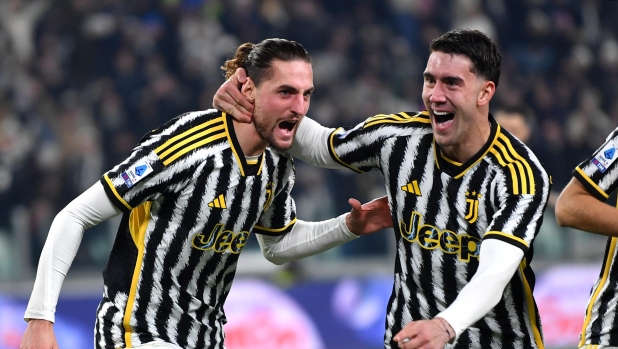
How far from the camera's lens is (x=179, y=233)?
13.4ft

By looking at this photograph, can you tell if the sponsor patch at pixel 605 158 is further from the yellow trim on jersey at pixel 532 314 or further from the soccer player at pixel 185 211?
the soccer player at pixel 185 211

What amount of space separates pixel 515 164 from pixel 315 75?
8104 mm

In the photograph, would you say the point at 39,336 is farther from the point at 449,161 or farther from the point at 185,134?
the point at 449,161

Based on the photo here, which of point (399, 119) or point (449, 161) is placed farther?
point (399, 119)

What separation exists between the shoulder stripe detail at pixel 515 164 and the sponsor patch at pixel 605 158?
0.86ft

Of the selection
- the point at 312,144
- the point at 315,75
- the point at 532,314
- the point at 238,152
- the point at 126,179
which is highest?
the point at 315,75

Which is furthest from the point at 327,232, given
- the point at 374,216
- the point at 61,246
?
the point at 61,246

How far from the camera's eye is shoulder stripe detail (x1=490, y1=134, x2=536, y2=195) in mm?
3824

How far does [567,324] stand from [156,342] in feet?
20.3

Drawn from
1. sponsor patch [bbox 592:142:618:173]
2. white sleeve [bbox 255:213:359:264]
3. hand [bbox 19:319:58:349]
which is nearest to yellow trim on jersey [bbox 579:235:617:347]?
sponsor patch [bbox 592:142:618:173]

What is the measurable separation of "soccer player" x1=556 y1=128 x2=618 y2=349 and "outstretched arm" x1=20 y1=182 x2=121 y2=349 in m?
1.82

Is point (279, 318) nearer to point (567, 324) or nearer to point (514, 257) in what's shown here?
point (567, 324)

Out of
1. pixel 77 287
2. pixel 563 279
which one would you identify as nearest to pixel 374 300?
pixel 563 279

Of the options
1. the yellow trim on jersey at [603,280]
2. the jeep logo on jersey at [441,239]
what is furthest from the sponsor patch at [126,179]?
the yellow trim on jersey at [603,280]
